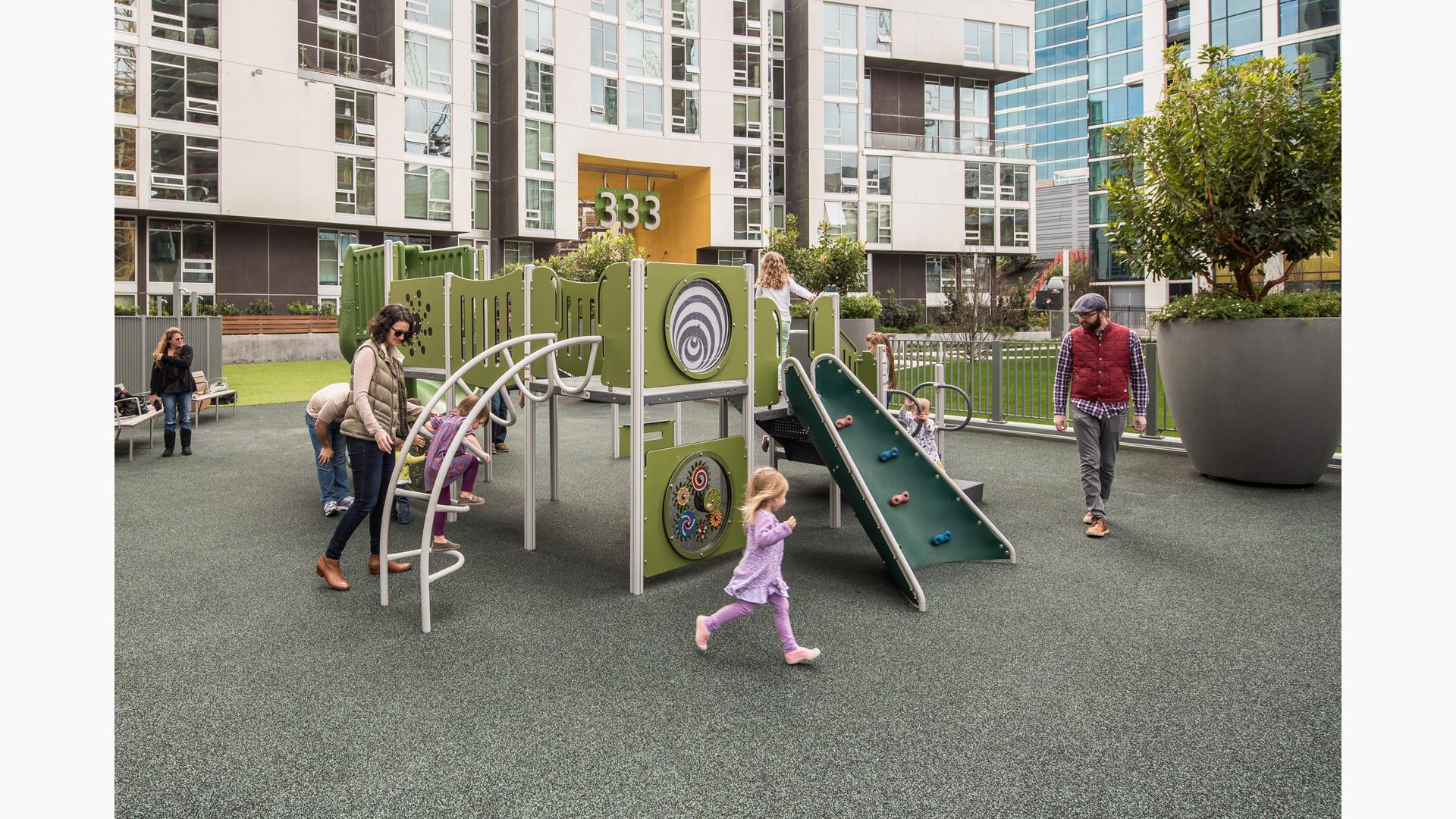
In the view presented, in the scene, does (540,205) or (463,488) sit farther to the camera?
(540,205)

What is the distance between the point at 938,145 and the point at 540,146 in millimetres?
21584

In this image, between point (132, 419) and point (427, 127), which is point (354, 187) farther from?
point (132, 419)

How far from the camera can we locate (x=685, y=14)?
40344 mm

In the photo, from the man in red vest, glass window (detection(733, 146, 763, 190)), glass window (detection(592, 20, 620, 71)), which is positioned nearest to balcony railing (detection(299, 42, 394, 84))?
glass window (detection(592, 20, 620, 71))

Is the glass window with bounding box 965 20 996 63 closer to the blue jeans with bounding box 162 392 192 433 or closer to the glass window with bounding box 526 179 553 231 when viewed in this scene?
the glass window with bounding box 526 179 553 231

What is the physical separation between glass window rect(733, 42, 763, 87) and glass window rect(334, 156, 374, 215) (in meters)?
17.9

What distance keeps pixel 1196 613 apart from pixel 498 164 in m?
36.6

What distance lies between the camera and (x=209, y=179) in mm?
29188

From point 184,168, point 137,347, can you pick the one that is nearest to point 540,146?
point 184,168

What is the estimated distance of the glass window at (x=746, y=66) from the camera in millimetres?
41812

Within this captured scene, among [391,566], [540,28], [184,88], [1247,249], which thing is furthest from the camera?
[540,28]

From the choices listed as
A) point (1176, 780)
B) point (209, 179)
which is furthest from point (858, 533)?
point (209, 179)

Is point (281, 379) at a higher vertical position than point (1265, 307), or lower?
lower

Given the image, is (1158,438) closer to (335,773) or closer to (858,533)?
(858,533)
